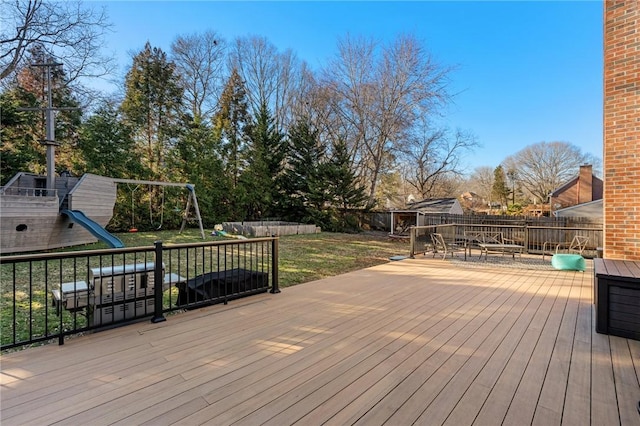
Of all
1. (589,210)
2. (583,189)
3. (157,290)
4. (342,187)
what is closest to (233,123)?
(342,187)

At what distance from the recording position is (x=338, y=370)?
2.28 m

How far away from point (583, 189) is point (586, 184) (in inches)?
15.1

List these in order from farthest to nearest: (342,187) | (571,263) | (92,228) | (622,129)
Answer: (342,187), (92,228), (571,263), (622,129)

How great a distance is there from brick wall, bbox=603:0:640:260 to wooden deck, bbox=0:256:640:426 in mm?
1119

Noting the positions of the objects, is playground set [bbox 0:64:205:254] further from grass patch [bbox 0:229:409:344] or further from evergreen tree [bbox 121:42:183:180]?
evergreen tree [bbox 121:42:183:180]

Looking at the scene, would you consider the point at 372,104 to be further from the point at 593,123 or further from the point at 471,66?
the point at 593,123

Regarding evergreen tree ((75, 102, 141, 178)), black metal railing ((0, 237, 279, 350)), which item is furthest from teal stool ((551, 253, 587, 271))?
evergreen tree ((75, 102, 141, 178))

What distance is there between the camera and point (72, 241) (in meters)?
9.58

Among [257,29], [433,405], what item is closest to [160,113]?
[257,29]

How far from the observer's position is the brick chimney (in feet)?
66.9

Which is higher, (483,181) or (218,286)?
(483,181)

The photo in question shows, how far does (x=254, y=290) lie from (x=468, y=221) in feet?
39.3

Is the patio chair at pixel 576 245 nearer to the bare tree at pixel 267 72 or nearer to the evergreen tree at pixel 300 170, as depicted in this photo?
the evergreen tree at pixel 300 170

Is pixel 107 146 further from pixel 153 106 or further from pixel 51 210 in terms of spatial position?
pixel 51 210
